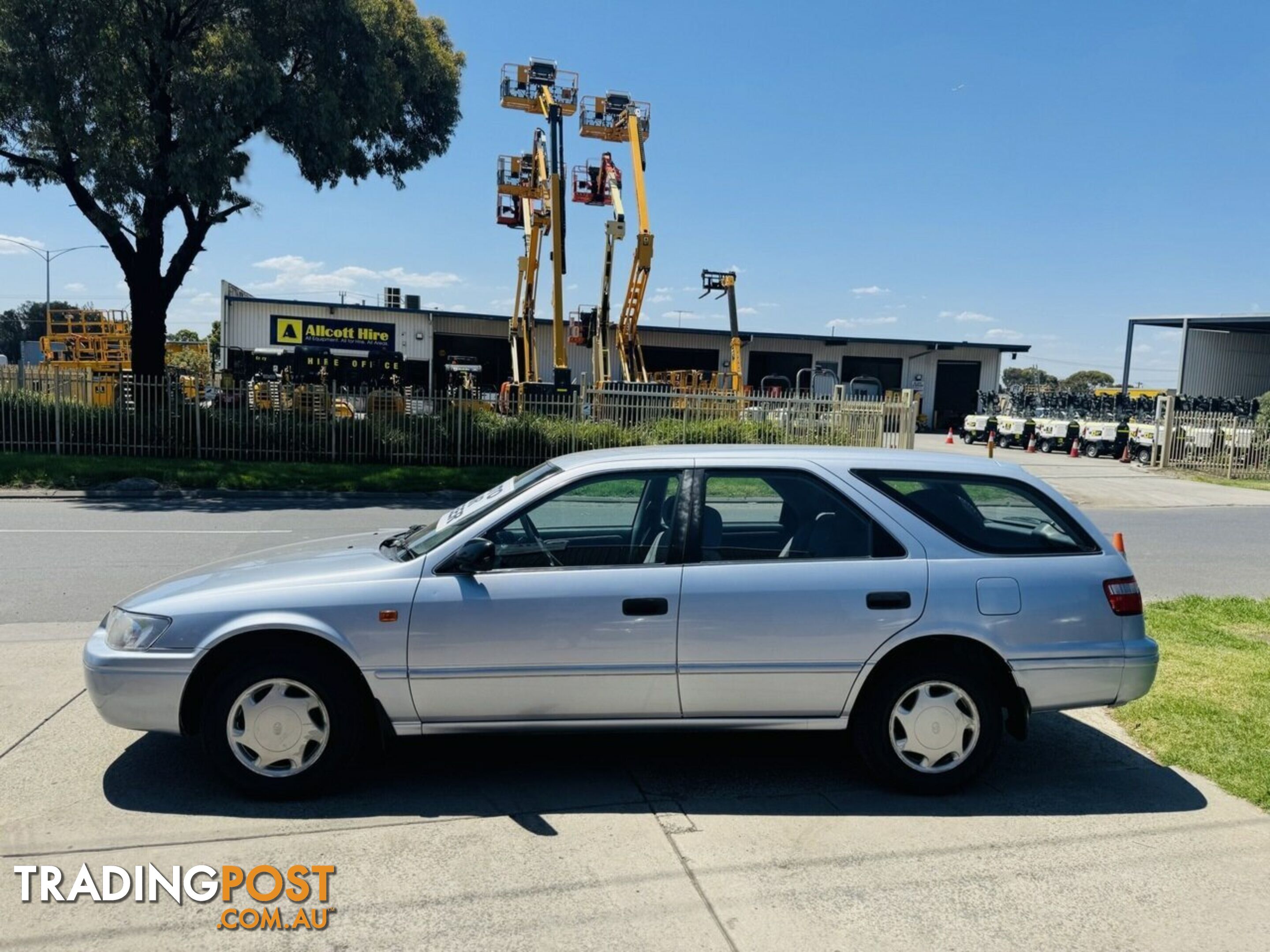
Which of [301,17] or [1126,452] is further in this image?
[1126,452]

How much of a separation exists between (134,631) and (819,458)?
3.22 metres

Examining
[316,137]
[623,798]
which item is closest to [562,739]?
[623,798]

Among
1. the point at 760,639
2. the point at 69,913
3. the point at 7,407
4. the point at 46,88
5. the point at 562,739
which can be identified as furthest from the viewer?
the point at 7,407

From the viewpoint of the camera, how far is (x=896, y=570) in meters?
4.29

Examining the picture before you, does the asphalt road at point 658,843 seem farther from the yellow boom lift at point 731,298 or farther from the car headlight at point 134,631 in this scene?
the yellow boom lift at point 731,298

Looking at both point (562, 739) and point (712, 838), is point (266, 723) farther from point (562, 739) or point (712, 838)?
point (712, 838)

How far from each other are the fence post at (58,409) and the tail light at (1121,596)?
64.4 feet

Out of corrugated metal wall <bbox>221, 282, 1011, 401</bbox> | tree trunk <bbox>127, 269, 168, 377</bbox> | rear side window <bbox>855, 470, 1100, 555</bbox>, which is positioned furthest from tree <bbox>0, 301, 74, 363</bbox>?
rear side window <bbox>855, 470, 1100, 555</bbox>

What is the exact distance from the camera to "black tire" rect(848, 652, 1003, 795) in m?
4.29

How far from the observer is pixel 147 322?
2064cm

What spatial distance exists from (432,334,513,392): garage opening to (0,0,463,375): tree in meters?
26.9

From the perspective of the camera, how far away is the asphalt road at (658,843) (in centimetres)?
325

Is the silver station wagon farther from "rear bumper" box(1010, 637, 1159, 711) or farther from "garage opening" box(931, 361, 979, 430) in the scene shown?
"garage opening" box(931, 361, 979, 430)

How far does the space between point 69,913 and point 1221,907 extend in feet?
13.5
